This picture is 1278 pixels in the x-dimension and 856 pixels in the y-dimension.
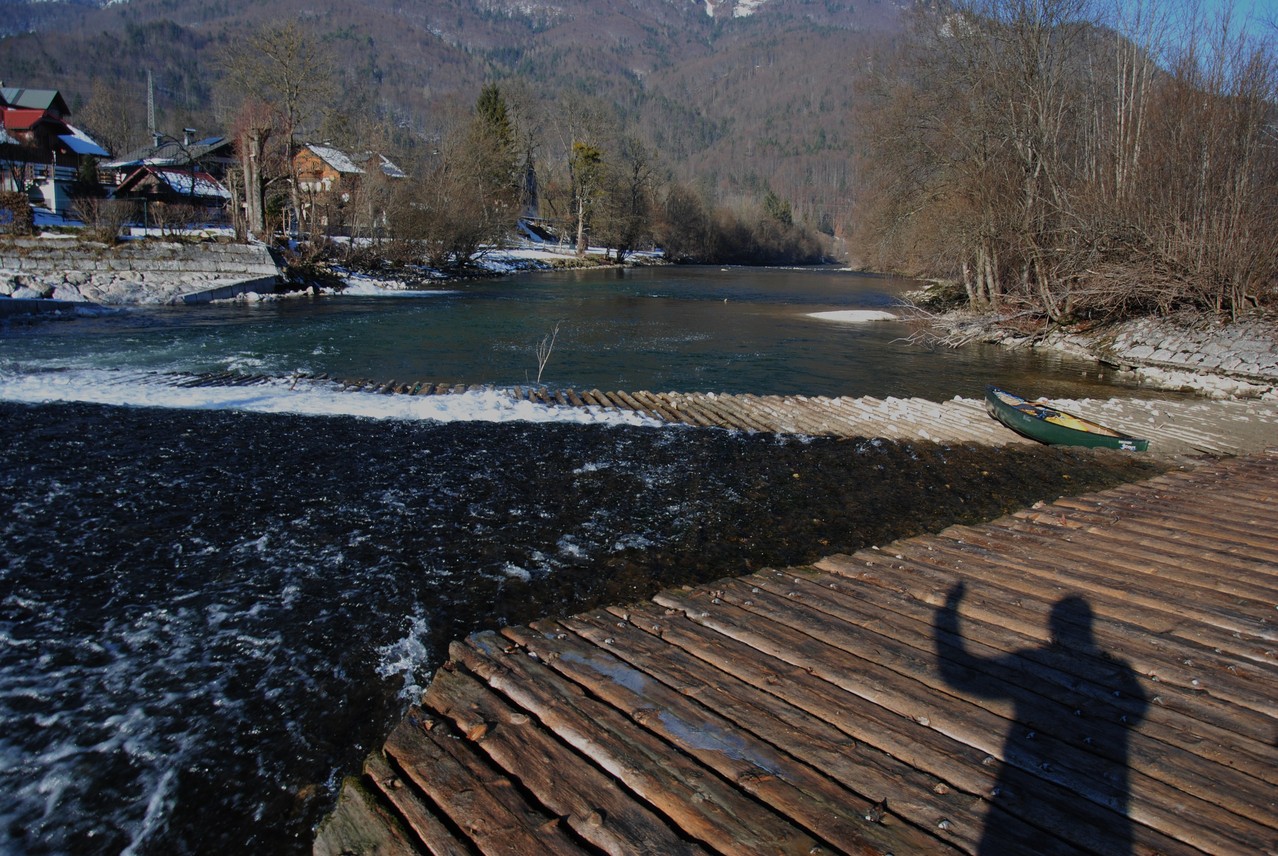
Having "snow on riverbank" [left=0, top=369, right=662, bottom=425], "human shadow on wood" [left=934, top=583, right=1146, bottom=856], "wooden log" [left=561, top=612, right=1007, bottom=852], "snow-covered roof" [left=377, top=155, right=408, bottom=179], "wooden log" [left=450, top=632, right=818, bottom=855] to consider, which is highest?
"snow-covered roof" [left=377, top=155, right=408, bottom=179]

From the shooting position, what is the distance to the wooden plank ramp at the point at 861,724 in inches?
115

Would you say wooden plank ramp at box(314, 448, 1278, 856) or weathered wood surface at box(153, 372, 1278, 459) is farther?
weathered wood surface at box(153, 372, 1278, 459)

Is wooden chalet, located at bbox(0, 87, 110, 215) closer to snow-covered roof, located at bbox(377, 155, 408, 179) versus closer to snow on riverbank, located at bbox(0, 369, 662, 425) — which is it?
snow-covered roof, located at bbox(377, 155, 408, 179)

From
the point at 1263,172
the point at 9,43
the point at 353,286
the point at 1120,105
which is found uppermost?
the point at 9,43

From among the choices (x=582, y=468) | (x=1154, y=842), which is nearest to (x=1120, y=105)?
(x=582, y=468)

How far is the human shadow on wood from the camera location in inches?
113

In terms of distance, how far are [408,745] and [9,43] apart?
234 meters

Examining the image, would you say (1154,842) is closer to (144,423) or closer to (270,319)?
(144,423)

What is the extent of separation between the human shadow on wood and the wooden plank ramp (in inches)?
0.4

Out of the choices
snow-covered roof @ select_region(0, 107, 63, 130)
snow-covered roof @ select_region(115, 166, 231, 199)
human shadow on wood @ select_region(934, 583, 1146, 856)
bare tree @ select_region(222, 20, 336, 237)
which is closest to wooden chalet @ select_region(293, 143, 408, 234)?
bare tree @ select_region(222, 20, 336, 237)

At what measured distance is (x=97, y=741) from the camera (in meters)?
4.59

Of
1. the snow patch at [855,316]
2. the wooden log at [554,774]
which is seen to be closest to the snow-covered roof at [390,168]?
the snow patch at [855,316]

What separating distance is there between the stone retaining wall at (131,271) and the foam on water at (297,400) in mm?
15109

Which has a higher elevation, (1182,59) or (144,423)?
(1182,59)
